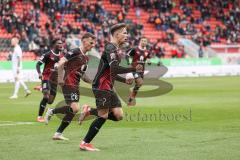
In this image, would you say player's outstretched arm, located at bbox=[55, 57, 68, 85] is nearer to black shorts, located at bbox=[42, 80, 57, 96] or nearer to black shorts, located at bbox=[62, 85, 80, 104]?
black shorts, located at bbox=[62, 85, 80, 104]

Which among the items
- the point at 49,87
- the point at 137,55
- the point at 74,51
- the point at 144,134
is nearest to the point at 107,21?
the point at 137,55

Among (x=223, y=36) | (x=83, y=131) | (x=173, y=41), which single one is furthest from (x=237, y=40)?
(x=83, y=131)

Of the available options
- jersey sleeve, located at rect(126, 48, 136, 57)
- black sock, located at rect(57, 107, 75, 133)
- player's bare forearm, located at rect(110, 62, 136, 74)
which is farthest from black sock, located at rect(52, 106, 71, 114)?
jersey sleeve, located at rect(126, 48, 136, 57)

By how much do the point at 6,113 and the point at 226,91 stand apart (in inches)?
525

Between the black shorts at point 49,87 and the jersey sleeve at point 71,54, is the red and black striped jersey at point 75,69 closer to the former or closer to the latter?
the jersey sleeve at point 71,54

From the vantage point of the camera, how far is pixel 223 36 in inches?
2345

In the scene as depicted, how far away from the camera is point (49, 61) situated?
59.4 ft

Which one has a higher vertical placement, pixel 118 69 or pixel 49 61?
pixel 118 69

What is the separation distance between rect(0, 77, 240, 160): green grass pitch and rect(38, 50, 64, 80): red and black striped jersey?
4.25 feet

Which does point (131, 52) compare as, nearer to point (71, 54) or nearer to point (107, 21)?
point (71, 54)

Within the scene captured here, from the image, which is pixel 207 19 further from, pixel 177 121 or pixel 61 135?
pixel 61 135

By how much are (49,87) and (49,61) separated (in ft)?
2.50

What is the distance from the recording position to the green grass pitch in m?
11.1

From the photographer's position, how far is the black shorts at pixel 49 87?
701 inches
